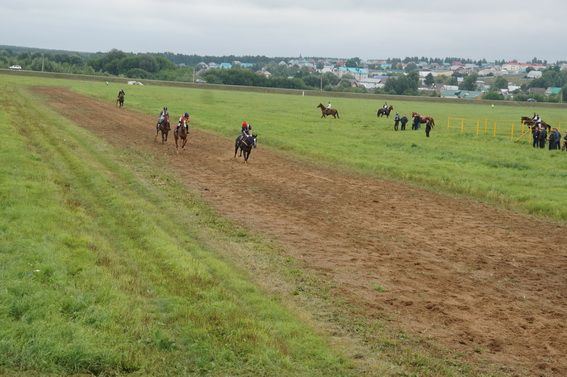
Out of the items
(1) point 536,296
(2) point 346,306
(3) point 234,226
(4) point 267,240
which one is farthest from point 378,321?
(3) point 234,226

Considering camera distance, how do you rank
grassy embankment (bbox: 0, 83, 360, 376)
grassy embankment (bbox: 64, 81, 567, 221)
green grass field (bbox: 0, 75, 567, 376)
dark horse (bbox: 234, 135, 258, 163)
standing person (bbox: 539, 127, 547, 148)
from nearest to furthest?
grassy embankment (bbox: 0, 83, 360, 376) < green grass field (bbox: 0, 75, 567, 376) < grassy embankment (bbox: 64, 81, 567, 221) < dark horse (bbox: 234, 135, 258, 163) < standing person (bbox: 539, 127, 547, 148)

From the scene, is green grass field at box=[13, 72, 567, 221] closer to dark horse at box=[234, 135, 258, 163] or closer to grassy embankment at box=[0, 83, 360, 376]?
dark horse at box=[234, 135, 258, 163]

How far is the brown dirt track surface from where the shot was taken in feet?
36.3

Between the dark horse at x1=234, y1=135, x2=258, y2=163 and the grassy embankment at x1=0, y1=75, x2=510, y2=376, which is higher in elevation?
the dark horse at x1=234, y1=135, x2=258, y2=163

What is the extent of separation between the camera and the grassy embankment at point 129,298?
28.9ft

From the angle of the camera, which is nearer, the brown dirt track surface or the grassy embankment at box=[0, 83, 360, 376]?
the grassy embankment at box=[0, 83, 360, 376]

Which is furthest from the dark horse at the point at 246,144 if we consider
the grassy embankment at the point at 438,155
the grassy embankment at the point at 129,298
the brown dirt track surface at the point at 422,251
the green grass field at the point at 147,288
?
the grassy embankment at the point at 129,298

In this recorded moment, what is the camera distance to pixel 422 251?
15.9 m

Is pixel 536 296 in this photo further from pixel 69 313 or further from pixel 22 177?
pixel 22 177

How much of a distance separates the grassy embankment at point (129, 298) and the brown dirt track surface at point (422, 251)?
1821 millimetres

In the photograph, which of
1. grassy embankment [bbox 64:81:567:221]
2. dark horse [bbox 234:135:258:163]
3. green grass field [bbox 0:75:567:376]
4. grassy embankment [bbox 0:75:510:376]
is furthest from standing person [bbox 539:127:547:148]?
grassy embankment [bbox 0:75:510:376]

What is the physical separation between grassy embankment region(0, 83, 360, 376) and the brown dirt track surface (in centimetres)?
182

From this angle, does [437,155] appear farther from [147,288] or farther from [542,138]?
[147,288]

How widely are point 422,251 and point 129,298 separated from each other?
7.30 meters
